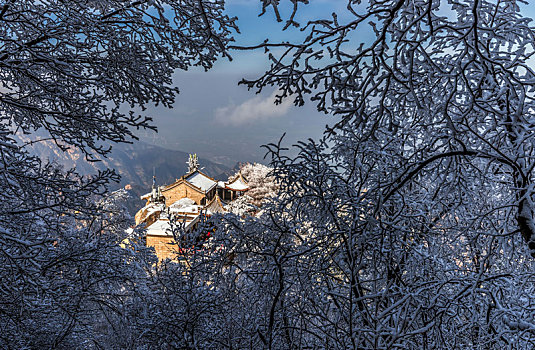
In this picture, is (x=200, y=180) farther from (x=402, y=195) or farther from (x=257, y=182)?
(x=402, y=195)

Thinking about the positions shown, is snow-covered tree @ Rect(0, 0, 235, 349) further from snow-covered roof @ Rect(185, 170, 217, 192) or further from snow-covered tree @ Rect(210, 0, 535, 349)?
snow-covered roof @ Rect(185, 170, 217, 192)

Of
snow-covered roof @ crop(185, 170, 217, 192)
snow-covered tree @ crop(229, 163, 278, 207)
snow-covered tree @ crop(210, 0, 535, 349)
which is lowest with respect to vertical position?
snow-covered tree @ crop(210, 0, 535, 349)

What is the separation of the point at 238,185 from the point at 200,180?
10.5 metres

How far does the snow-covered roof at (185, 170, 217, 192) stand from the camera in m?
51.0

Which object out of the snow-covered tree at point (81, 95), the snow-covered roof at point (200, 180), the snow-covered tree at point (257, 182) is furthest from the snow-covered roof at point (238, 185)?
the snow-covered tree at point (81, 95)

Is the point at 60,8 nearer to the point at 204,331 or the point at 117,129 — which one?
the point at 117,129

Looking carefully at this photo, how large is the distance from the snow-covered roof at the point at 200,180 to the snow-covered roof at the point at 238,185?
5.31 m

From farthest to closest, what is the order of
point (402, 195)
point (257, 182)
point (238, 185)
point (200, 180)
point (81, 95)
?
point (200, 180) < point (238, 185) < point (257, 182) < point (81, 95) < point (402, 195)

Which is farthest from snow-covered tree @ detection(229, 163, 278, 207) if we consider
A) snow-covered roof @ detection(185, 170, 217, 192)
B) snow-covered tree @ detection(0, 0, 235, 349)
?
snow-covered tree @ detection(0, 0, 235, 349)

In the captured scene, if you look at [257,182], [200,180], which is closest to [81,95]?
[257,182]

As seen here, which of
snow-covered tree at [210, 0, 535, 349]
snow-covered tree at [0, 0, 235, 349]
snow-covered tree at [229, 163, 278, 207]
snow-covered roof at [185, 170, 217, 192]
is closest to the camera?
snow-covered tree at [210, 0, 535, 349]

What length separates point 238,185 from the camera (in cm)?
4525

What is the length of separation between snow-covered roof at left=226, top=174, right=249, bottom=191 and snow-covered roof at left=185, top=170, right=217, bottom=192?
5308 mm

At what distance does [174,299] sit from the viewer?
4871 millimetres
